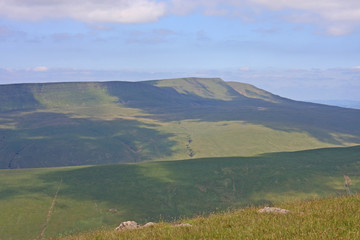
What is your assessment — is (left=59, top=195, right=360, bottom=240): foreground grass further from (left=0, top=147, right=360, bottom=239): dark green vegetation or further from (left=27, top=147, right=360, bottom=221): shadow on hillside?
(left=27, top=147, right=360, bottom=221): shadow on hillside

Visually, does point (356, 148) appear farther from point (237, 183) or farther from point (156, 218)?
point (156, 218)

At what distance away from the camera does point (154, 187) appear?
403 ft

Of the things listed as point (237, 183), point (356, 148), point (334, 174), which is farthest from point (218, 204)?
point (356, 148)

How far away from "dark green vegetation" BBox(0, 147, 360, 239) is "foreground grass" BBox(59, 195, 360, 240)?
237 feet

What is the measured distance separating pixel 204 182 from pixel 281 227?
112 metres

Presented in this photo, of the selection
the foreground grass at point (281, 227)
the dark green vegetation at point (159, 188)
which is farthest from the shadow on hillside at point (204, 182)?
the foreground grass at point (281, 227)

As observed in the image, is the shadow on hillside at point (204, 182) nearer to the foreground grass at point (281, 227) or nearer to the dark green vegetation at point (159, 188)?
the dark green vegetation at point (159, 188)

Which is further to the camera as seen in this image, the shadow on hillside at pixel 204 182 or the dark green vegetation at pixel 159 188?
the shadow on hillside at pixel 204 182

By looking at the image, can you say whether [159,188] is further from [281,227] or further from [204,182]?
[281,227]

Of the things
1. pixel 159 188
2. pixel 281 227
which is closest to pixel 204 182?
pixel 159 188

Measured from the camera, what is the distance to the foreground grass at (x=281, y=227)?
1437 cm

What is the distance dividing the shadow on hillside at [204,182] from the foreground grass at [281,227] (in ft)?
A: 263

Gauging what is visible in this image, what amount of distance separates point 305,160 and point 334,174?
18.1 metres

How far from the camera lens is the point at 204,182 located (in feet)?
415
